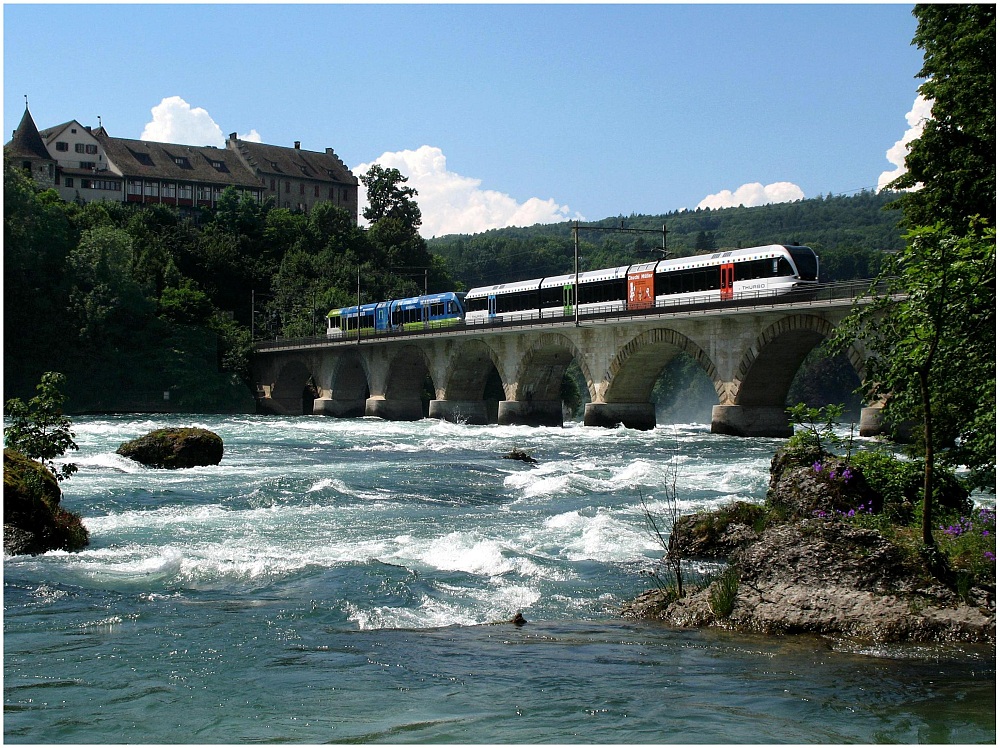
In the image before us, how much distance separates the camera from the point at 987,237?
10.9m

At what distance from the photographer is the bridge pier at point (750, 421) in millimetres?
45031

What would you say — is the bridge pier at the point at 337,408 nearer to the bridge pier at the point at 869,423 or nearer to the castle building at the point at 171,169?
the castle building at the point at 171,169

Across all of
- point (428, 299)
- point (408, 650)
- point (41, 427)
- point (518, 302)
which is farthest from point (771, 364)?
point (408, 650)

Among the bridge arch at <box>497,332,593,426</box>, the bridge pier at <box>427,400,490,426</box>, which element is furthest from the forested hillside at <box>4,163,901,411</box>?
the bridge pier at <box>427,400,490,426</box>

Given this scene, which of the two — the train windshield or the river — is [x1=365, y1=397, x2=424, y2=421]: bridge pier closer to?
the train windshield

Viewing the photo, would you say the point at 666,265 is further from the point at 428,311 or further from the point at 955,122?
the point at 955,122

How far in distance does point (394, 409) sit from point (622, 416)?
84.6 feet

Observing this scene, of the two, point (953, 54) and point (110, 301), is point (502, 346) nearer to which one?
point (110, 301)

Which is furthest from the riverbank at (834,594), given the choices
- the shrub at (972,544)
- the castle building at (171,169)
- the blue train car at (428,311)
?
the castle building at (171,169)

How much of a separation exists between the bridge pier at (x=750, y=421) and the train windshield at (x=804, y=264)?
6.35m

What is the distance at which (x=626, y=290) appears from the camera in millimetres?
50375

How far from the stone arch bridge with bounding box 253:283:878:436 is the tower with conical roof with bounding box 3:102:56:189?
99.3 feet

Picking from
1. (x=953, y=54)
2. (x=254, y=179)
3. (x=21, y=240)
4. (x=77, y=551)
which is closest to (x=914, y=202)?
(x=953, y=54)

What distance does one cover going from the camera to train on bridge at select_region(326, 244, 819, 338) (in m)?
42.3
